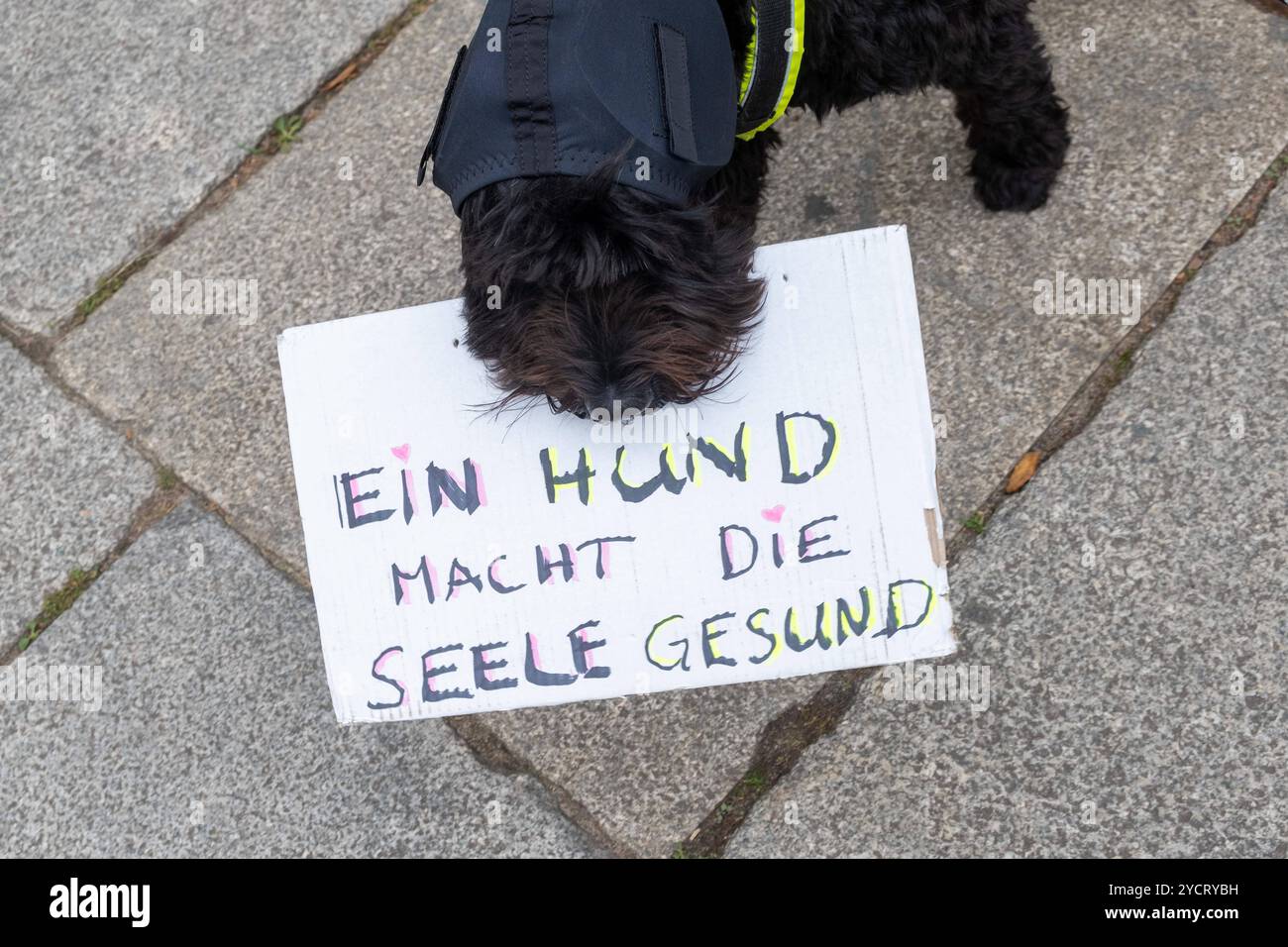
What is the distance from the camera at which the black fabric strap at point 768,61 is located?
1.85 m

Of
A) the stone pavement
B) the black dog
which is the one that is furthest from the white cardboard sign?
the stone pavement

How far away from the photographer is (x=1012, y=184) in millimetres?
2590

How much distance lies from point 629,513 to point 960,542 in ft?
3.04

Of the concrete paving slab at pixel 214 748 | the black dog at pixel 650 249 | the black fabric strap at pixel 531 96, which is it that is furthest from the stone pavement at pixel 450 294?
the black fabric strap at pixel 531 96

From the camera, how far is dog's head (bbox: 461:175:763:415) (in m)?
1.59

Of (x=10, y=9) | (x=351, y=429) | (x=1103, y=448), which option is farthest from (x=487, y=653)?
(x=10, y=9)

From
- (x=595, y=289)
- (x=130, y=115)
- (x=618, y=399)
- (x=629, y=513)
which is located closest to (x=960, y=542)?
(x=629, y=513)

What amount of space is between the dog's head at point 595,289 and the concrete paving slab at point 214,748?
49.9 inches

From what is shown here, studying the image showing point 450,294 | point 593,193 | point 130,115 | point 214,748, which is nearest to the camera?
point 593,193

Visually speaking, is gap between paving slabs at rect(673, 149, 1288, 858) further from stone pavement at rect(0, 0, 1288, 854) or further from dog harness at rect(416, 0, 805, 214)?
dog harness at rect(416, 0, 805, 214)

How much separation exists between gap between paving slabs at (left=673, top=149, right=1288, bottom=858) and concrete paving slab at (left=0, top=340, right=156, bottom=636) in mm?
1891

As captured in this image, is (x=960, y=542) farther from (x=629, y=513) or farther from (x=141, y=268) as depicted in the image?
(x=141, y=268)

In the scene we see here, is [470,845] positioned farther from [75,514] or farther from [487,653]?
[75,514]
